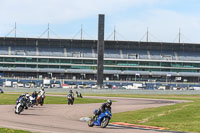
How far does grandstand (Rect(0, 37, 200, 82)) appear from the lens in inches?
5197

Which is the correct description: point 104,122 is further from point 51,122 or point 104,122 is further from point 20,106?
point 20,106

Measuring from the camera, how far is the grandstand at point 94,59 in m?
132

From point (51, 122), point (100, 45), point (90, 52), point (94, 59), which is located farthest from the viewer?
point (90, 52)

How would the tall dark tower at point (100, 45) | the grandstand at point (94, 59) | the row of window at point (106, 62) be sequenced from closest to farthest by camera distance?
the tall dark tower at point (100, 45), the row of window at point (106, 62), the grandstand at point (94, 59)

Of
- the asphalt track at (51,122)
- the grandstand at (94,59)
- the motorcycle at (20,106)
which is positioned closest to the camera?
the asphalt track at (51,122)

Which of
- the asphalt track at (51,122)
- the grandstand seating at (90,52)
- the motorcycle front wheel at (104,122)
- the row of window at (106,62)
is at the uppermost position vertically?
the grandstand seating at (90,52)

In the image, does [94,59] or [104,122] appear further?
[94,59]

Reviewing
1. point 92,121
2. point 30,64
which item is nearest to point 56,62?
point 30,64

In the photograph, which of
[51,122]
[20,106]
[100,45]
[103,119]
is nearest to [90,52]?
[100,45]

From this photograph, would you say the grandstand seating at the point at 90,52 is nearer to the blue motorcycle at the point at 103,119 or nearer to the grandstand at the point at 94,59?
the grandstand at the point at 94,59

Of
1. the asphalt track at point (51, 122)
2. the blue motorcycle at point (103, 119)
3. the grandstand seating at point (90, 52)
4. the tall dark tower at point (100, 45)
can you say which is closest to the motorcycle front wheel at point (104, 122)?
the blue motorcycle at point (103, 119)

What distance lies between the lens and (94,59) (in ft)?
435

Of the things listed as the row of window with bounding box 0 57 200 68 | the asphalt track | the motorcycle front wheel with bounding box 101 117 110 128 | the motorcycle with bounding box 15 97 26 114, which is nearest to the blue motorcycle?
the motorcycle front wheel with bounding box 101 117 110 128

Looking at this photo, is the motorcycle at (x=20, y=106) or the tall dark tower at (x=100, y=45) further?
the tall dark tower at (x=100, y=45)
